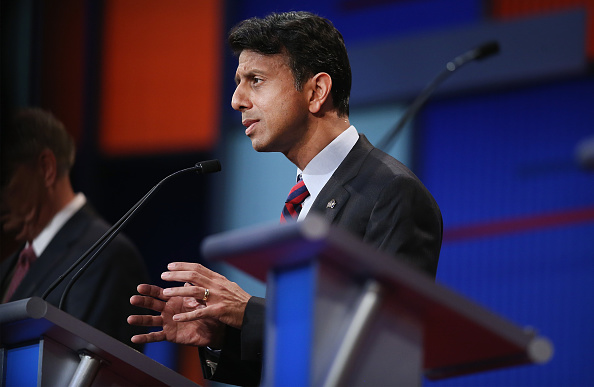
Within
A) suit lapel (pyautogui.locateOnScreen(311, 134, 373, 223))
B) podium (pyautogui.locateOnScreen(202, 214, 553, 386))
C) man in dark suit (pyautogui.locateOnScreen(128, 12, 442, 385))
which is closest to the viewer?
podium (pyautogui.locateOnScreen(202, 214, 553, 386))

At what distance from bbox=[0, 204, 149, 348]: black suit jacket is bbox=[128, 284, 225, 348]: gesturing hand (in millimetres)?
873

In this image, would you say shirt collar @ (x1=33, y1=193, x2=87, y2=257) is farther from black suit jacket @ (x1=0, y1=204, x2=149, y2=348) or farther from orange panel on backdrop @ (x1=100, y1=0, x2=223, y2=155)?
orange panel on backdrop @ (x1=100, y1=0, x2=223, y2=155)

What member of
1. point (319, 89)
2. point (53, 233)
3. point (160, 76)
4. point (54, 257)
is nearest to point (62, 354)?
point (319, 89)

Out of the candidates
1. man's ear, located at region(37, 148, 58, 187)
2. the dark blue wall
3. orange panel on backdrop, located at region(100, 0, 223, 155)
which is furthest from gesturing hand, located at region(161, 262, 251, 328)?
orange panel on backdrop, located at region(100, 0, 223, 155)

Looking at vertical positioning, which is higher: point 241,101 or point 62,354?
point 241,101

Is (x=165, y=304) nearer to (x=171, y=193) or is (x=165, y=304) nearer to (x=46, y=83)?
(x=171, y=193)

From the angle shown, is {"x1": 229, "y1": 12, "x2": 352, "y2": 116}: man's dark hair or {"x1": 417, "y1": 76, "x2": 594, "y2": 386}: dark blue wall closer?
{"x1": 229, "y1": 12, "x2": 352, "y2": 116}: man's dark hair

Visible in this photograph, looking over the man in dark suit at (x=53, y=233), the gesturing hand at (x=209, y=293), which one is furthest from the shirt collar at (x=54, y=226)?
the gesturing hand at (x=209, y=293)

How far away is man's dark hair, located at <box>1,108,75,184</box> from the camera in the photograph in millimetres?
3260

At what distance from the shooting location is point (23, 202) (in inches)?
127

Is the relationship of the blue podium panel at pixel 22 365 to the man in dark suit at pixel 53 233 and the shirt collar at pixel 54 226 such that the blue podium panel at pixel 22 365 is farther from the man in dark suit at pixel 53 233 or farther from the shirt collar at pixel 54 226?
the shirt collar at pixel 54 226

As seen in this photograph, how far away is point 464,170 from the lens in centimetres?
396

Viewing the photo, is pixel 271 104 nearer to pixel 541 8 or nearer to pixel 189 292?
pixel 189 292

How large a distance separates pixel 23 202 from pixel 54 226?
17cm
